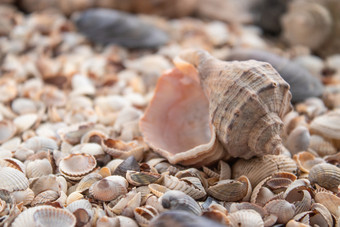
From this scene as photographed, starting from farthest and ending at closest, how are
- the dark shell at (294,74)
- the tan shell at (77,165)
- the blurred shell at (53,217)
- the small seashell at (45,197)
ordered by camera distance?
the dark shell at (294,74), the tan shell at (77,165), the small seashell at (45,197), the blurred shell at (53,217)

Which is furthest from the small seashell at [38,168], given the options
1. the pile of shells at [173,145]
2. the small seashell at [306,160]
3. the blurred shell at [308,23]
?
the blurred shell at [308,23]

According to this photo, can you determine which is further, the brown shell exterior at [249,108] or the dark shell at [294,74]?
the dark shell at [294,74]

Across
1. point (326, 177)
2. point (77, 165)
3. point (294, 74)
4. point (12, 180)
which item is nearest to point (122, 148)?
point (77, 165)

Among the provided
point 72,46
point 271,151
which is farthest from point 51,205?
point 72,46

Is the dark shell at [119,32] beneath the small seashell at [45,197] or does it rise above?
beneath

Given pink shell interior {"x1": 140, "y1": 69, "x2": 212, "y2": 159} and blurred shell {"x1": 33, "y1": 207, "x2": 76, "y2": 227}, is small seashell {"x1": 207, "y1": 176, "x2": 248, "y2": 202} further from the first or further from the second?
blurred shell {"x1": 33, "y1": 207, "x2": 76, "y2": 227}

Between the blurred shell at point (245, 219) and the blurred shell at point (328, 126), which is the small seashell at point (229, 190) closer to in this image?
the blurred shell at point (245, 219)
